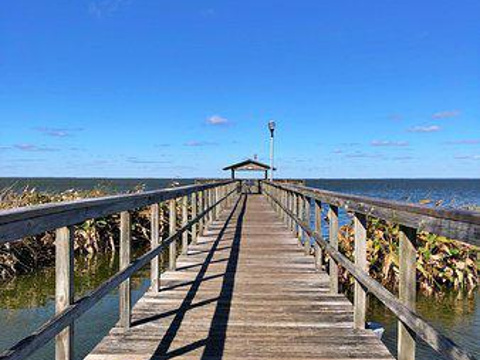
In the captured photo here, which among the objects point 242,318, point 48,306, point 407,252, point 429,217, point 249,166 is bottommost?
point 48,306

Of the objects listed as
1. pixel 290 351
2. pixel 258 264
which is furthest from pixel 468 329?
pixel 290 351

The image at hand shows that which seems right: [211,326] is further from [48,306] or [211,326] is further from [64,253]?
[48,306]

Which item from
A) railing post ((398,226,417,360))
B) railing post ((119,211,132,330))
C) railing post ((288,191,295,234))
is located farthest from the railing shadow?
railing post ((288,191,295,234))

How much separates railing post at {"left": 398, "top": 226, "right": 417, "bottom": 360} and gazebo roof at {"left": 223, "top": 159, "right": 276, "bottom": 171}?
31.0 metres

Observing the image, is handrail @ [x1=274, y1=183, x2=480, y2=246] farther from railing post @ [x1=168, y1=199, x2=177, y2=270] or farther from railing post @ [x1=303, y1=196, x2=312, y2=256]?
railing post @ [x1=303, y1=196, x2=312, y2=256]

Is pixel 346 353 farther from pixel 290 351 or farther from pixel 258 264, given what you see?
pixel 258 264

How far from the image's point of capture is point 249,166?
1340 inches

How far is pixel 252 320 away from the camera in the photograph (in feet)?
14.2

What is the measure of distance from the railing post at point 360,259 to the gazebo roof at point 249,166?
29820 mm

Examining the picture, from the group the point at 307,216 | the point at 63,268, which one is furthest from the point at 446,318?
the point at 63,268

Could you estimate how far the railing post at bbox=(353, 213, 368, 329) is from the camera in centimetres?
389

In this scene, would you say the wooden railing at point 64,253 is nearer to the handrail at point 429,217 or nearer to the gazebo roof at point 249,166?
the handrail at point 429,217

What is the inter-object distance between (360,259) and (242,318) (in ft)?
4.18

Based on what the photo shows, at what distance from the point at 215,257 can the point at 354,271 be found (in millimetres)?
4272
